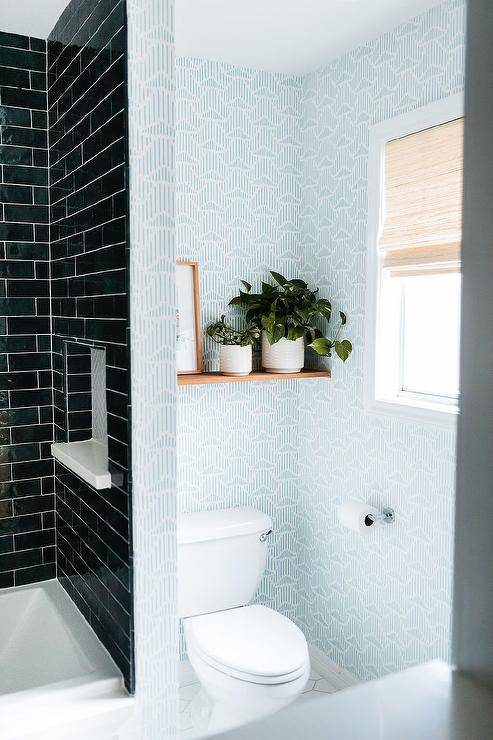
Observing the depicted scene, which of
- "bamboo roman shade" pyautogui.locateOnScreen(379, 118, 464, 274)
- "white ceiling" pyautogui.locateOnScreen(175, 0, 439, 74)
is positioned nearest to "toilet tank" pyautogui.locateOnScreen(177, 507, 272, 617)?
"bamboo roman shade" pyautogui.locateOnScreen(379, 118, 464, 274)

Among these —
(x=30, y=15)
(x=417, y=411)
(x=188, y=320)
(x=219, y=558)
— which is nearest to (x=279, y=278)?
(x=188, y=320)

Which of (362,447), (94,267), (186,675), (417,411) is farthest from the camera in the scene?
(186,675)

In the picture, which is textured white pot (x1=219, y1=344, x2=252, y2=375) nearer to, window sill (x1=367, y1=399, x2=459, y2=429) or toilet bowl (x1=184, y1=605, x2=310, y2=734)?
window sill (x1=367, y1=399, x2=459, y2=429)

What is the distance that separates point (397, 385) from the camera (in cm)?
236

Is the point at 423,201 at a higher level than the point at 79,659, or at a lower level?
higher

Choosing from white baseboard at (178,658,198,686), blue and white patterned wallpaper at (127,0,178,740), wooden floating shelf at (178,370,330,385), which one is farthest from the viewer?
white baseboard at (178,658,198,686)

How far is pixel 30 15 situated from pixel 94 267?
91 centimetres

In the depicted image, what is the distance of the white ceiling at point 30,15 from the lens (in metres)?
2.01

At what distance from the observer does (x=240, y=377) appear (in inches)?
98.3

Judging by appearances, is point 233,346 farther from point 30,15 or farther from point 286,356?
point 30,15

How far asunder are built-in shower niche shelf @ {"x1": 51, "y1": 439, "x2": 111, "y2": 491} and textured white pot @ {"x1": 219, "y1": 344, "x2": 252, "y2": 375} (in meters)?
0.59

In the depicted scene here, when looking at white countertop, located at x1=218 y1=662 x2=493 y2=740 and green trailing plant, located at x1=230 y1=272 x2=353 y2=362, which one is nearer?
white countertop, located at x1=218 y1=662 x2=493 y2=740

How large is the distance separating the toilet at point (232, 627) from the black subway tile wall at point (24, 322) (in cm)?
58

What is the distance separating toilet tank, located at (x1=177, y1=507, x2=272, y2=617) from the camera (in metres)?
2.46
